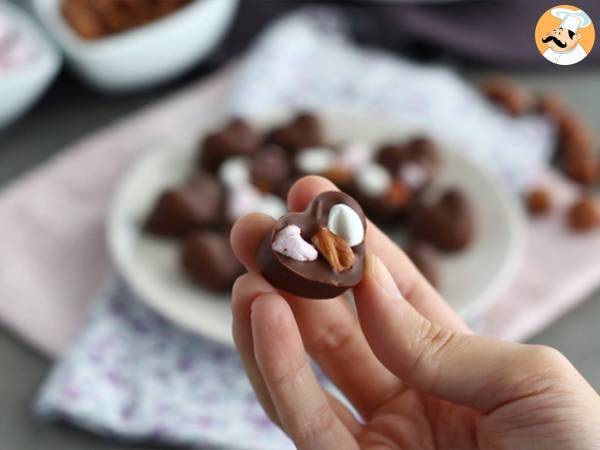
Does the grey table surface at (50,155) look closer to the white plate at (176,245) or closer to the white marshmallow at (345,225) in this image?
the white plate at (176,245)

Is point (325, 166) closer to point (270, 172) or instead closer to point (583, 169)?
point (270, 172)

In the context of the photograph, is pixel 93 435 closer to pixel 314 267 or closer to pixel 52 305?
pixel 52 305

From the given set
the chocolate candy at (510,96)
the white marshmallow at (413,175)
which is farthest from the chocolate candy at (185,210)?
the chocolate candy at (510,96)

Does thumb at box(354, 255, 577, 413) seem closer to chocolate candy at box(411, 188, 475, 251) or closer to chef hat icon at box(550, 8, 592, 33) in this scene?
chef hat icon at box(550, 8, 592, 33)

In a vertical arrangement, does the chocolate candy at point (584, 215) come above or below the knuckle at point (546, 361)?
below

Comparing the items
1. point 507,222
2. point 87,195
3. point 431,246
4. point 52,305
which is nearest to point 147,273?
point 52,305

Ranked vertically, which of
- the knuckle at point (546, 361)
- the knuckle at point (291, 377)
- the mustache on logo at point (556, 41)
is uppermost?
the mustache on logo at point (556, 41)
